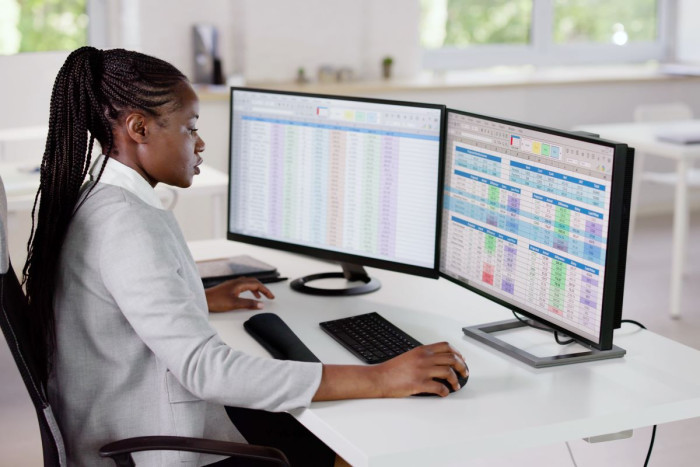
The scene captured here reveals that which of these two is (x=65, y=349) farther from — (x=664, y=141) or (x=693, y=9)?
(x=693, y=9)

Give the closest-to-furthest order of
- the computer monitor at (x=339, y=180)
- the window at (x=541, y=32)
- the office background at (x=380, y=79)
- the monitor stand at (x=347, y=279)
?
1. the computer monitor at (x=339, y=180)
2. the monitor stand at (x=347, y=279)
3. the office background at (x=380, y=79)
4. the window at (x=541, y=32)

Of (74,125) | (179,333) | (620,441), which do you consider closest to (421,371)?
(179,333)

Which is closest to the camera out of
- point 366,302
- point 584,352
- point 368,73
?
point 584,352

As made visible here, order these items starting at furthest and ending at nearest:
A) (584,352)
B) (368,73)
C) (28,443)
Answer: (368,73)
(28,443)
(584,352)

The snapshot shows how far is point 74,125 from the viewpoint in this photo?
152 centimetres

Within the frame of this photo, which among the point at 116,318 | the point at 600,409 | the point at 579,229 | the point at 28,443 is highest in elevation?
the point at 579,229

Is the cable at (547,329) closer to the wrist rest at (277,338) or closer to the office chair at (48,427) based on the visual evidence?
the wrist rest at (277,338)

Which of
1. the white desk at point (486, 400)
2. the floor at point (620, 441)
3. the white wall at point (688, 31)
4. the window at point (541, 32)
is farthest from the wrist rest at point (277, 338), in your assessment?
the white wall at point (688, 31)

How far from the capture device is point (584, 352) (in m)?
1.67

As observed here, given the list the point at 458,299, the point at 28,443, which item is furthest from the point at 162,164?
the point at 28,443

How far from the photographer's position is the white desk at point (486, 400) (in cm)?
136

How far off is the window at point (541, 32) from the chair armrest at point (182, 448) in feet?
14.5

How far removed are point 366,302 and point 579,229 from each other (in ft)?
1.88

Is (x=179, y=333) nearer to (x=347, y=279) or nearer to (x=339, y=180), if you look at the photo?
(x=339, y=180)
